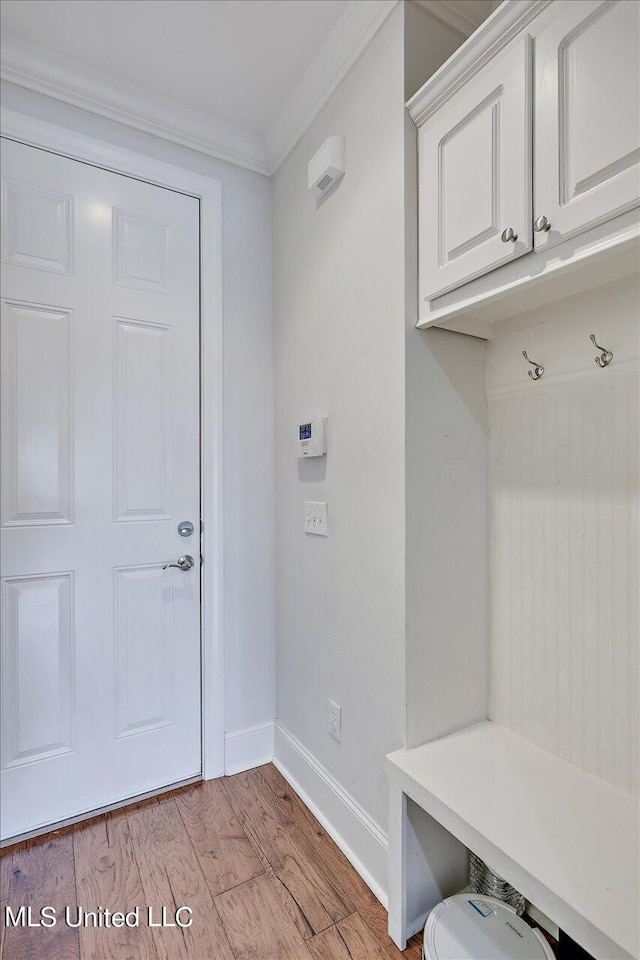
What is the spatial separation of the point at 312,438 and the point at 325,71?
122 centimetres

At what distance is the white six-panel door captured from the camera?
1638mm

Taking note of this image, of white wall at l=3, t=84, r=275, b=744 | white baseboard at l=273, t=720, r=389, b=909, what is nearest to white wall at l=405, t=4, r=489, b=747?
white baseboard at l=273, t=720, r=389, b=909

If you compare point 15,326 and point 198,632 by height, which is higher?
point 15,326

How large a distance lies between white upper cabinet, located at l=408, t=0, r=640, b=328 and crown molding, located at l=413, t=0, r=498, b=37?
303 millimetres

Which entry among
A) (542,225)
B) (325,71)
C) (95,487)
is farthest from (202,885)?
(325,71)

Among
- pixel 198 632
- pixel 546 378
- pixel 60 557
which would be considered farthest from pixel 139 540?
pixel 546 378

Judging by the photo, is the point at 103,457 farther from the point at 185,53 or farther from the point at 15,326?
the point at 185,53

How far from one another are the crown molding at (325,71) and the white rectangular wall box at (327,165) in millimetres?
211

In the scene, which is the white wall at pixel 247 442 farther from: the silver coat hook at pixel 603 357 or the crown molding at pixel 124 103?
the silver coat hook at pixel 603 357

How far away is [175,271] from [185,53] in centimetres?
68

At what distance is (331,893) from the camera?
1.40 m

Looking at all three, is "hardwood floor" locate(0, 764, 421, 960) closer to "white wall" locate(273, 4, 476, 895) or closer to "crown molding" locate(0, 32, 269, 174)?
"white wall" locate(273, 4, 476, 895)

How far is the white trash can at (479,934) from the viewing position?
43.3 inches

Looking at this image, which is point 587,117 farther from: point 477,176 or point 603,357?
point 603,357
